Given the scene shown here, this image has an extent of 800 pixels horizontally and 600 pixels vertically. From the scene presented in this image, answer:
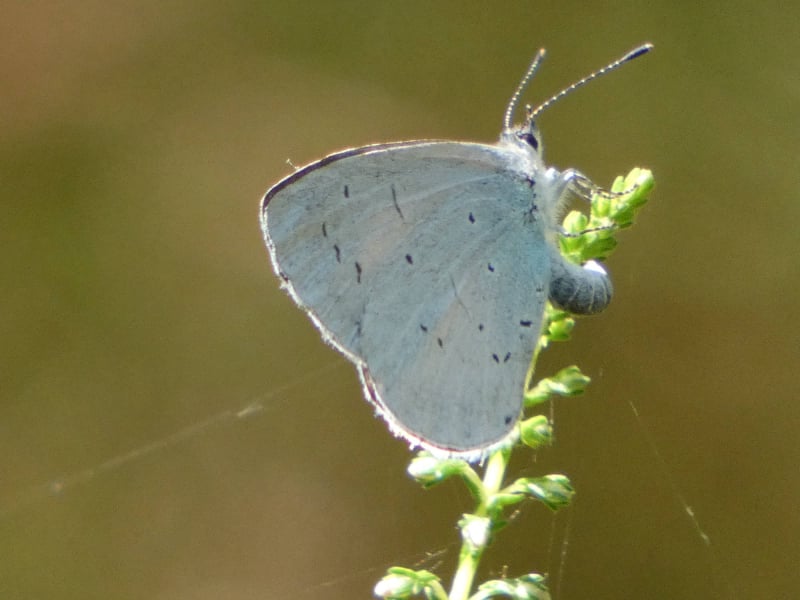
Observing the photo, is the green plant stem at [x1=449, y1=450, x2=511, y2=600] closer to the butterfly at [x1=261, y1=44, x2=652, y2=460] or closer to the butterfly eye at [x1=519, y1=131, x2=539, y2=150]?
the butterfly at [x1=261, y1=44, x2=652, y2=460]

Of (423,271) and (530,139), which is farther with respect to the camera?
(530,139)

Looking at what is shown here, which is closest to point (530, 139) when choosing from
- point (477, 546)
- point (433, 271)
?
point (433, 271)

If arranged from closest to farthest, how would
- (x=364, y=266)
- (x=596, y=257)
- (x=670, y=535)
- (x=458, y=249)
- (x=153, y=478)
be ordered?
(x=596, y=257), (x=364, y=266), (x=458, y=249), (x=670, y=535), (x=153, y=478)

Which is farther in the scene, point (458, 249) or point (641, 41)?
point (641, 41)

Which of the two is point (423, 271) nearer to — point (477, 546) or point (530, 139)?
point (530, 139)

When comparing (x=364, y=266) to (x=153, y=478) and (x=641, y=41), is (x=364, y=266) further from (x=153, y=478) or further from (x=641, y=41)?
(x=641, y=41)

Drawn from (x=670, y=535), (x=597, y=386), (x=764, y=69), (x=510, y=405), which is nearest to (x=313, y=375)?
(x=597, y=386)
